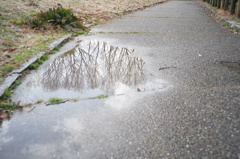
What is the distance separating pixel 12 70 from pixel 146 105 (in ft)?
5.91

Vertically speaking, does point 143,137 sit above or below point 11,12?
below

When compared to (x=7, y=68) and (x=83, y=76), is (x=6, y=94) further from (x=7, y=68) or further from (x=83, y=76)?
(x=83, y=76)

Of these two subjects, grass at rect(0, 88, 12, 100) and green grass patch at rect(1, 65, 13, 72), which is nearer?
grass at rect(0, 88, 12, 100)

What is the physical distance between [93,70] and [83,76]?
0.22m

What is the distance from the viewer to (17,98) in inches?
88.4

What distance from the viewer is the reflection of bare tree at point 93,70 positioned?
2.57 meters

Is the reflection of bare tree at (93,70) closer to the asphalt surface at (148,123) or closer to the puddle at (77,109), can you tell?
the puddle at (77,109)

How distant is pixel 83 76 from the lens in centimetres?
276

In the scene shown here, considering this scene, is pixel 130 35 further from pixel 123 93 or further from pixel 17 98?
pixel 17 98

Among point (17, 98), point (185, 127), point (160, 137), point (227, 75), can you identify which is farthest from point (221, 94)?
point (17, 98)

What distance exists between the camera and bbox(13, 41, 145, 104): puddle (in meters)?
2.38

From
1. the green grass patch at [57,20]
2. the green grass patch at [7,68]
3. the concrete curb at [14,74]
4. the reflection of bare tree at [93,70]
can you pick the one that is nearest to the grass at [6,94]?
the concrete curb at [14,74]

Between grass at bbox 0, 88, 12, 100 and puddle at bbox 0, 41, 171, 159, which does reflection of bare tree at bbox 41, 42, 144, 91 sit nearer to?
puddle at bbox 0, 41, 171, 159

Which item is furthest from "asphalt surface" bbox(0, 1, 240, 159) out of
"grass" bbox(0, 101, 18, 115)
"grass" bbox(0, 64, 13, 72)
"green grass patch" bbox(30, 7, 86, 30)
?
"green grass patch" bbox(30, 7, 86, 30)
